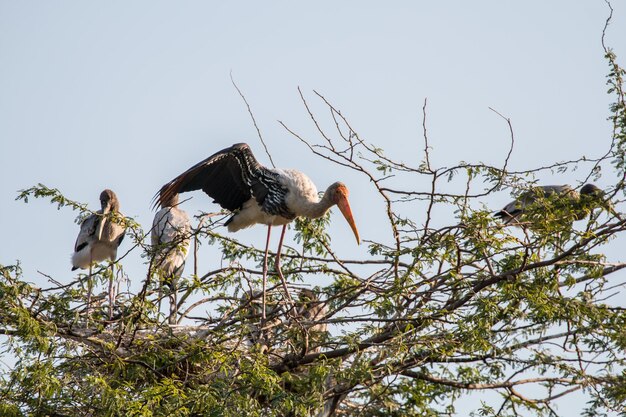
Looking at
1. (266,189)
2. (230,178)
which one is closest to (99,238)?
(230,178)

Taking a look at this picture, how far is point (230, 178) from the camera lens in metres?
8.30

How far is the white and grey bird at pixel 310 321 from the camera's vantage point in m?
6.74

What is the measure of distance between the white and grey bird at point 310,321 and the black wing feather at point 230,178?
2.92 ft

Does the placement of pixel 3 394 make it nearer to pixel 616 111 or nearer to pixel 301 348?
pixel 301 348

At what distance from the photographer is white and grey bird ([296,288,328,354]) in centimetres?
674

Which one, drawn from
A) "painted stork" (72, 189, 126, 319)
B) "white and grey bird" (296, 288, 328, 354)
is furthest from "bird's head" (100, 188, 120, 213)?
"white and grey bird" (296, 288, 328, 354)

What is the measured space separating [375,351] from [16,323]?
2202mm

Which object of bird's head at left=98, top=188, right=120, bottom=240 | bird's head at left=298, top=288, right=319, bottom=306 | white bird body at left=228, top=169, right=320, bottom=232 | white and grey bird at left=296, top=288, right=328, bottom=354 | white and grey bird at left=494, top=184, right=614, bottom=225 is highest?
bird's head at left=98, top=188, right=120, bottom=240

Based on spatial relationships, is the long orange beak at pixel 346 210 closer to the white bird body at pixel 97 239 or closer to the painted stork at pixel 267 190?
the painted stork at pixel 267 190

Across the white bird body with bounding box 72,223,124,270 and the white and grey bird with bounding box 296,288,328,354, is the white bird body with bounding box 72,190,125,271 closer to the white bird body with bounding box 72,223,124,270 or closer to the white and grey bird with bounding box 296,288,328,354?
the white bird body with bounding box 72,223,124,270

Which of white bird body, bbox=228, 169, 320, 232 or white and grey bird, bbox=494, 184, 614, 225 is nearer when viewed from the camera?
white and grey bird, bbox=494, 184, 614, 225

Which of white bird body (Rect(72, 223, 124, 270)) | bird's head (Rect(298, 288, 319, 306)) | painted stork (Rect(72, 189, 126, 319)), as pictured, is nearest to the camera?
bird's head (Rect(298, 288, 319, 306))

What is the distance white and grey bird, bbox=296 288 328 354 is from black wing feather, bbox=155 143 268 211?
89 cm

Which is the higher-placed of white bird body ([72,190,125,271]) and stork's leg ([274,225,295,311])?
white bird body ([72,190,125,271])
